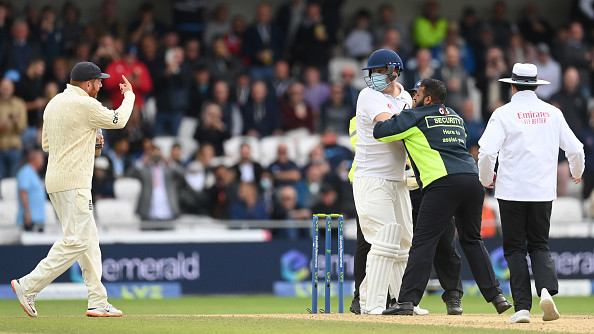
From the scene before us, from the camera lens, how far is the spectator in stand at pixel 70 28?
779 inches

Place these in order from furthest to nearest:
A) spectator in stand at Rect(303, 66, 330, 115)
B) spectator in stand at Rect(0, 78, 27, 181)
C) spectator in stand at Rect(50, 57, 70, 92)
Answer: spectator in stand at Rect(303, 66, 330, 115) → spectator in stand at Rect(50, 57, 70, 92) → spectator in stand at Rect(0, 78, 27, 181)

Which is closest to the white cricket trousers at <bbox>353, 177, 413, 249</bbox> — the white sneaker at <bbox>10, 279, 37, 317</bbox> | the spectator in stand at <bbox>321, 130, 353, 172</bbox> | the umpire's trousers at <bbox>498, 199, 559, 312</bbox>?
the umpire's trousers at <bbox>498, 199, 559, 312</bbox>

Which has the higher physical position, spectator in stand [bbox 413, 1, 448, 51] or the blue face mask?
spectator in stand [bbox 413, 1, 448, 51]

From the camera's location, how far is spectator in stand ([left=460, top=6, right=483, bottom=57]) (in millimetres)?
22016

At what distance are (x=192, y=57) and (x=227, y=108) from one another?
4.26ft

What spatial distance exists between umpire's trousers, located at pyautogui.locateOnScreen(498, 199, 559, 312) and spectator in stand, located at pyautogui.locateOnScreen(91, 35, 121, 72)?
1068cm

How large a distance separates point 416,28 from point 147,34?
5.50 m

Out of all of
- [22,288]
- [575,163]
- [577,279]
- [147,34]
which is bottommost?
[577,279]

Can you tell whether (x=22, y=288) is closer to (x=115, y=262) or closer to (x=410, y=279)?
(x=410, y=279)

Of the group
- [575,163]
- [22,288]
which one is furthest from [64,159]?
[575,163]

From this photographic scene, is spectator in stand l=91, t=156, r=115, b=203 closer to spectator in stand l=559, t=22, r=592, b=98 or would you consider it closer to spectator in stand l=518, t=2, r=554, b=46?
spectator in stand l=559, t=22, r=592, b=98

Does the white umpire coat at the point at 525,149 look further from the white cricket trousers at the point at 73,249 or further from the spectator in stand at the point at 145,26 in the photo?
the spectator in stand at the point at 145,26

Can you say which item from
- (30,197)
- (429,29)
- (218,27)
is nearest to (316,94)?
(218,27)

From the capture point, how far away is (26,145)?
18500 mm
